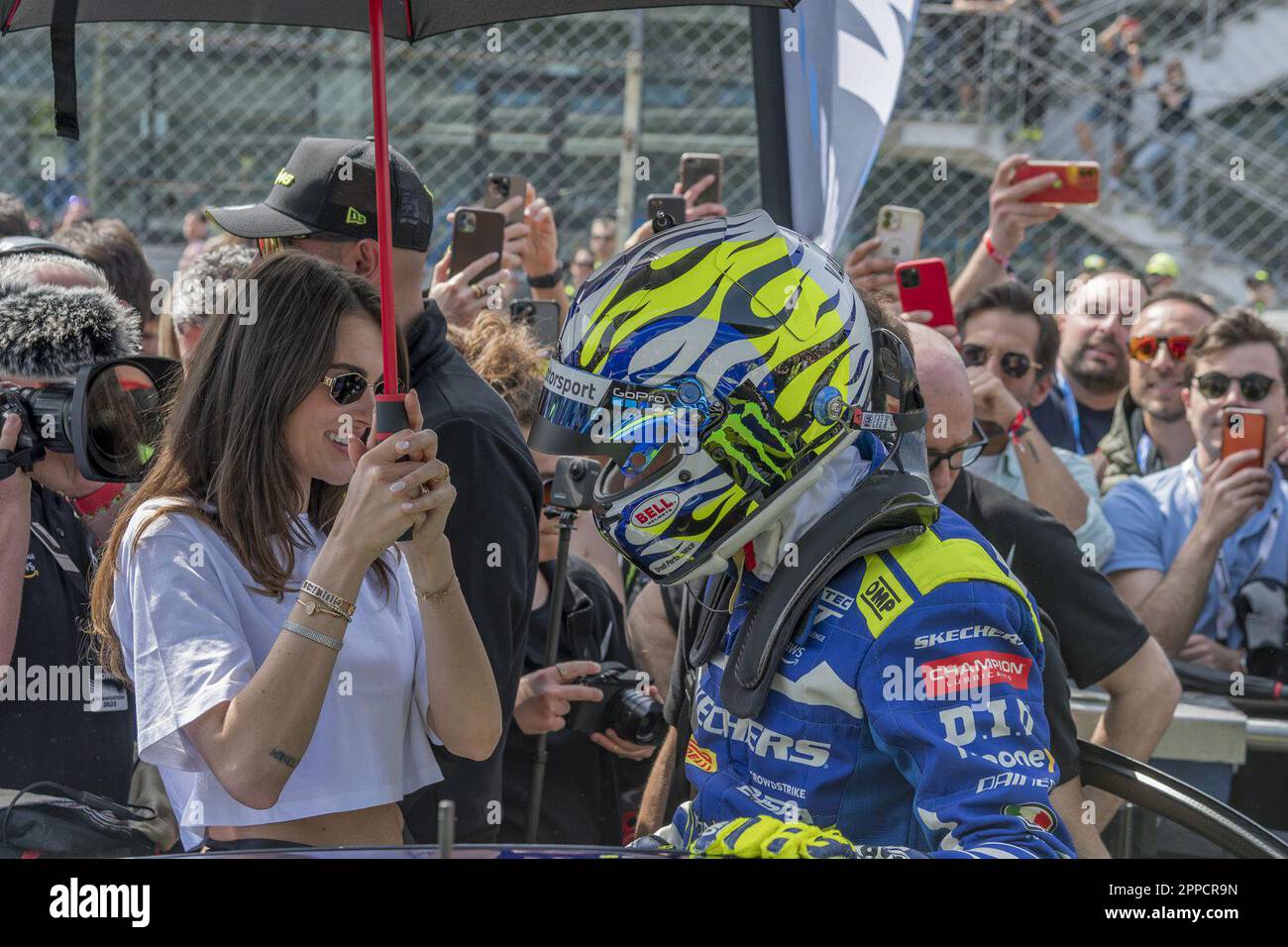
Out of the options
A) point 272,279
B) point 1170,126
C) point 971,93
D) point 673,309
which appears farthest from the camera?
point 1170,126

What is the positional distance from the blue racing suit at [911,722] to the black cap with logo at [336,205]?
53.3 inches

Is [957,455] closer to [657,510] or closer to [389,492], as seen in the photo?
[657,510]

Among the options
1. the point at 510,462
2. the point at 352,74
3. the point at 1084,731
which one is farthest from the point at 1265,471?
the point at 352,74

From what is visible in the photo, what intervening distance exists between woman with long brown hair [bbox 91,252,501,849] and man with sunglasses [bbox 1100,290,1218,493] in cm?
351

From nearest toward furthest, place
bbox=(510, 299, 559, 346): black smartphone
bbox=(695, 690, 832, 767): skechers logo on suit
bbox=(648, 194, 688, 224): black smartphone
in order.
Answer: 1. bbox=(695, 690, 832, 767): skechers logo on suit
2. bbox=(648, 194, 688, 224): black smartphone
3. bbox=(510, 299, 559, 346): black smartphone

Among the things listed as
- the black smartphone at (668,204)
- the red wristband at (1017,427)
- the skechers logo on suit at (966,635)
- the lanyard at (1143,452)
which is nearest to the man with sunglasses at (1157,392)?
the lanyard at (1143,452)

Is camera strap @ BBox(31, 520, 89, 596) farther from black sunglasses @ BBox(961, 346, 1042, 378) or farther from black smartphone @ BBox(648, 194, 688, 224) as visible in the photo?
black sunglasses @ BBox(961, 346, 1042, 378)

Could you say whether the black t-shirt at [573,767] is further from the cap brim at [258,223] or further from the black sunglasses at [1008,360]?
the black sunglasses at [1008,360]

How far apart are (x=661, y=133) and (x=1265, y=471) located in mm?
7554

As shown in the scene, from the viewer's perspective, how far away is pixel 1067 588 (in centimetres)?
326

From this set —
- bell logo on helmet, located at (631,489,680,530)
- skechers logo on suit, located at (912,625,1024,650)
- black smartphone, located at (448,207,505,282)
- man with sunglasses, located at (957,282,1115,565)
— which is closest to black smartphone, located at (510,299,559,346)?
black smartphone, located at (448,207,505,282)

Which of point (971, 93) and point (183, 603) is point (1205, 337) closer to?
point (183, 603)

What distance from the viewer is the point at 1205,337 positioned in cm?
446

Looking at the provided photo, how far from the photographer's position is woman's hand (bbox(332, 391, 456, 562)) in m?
1.97
